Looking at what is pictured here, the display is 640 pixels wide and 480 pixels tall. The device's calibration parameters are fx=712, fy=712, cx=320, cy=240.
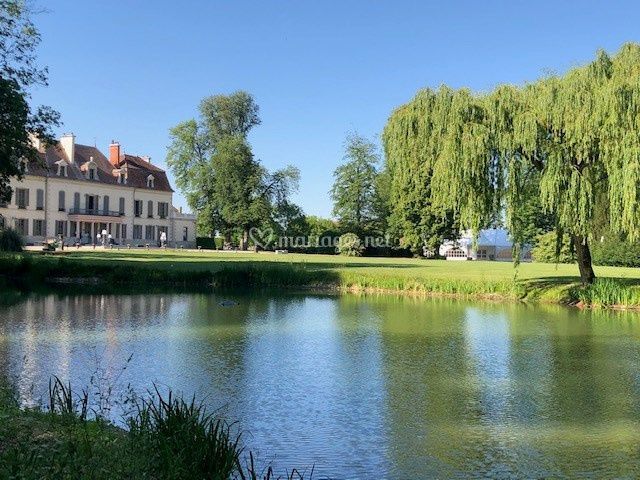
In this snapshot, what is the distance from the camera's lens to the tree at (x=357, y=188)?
55.3 meters

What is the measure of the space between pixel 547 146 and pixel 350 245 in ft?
104

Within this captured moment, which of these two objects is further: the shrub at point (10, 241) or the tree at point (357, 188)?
the tree at point (357, 188)

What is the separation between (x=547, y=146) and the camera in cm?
1973

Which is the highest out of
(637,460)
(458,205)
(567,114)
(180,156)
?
(180,156)

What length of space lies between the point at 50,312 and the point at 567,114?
1434 cm

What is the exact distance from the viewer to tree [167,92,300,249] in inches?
2046

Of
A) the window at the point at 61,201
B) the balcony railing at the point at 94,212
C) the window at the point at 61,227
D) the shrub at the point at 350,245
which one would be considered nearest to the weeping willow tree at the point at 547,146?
the shrub at the point at 350,245

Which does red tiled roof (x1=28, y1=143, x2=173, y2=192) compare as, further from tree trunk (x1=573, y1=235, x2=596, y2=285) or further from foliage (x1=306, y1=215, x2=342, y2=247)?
tree trunk (x1=573, y1=235, x2=596, y2=285)

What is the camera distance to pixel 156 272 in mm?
27766

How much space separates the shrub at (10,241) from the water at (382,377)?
50.9 feet

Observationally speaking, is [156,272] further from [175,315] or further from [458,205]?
[458,205]

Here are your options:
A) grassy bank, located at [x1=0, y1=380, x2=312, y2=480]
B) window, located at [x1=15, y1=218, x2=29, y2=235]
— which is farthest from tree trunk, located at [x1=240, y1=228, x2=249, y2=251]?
grassy bank, located at [x1=0, y1=380, x2=312, y2=480]

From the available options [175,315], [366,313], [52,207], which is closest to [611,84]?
[366,313]

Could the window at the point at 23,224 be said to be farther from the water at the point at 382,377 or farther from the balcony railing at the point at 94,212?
the water at the point at 382,377
